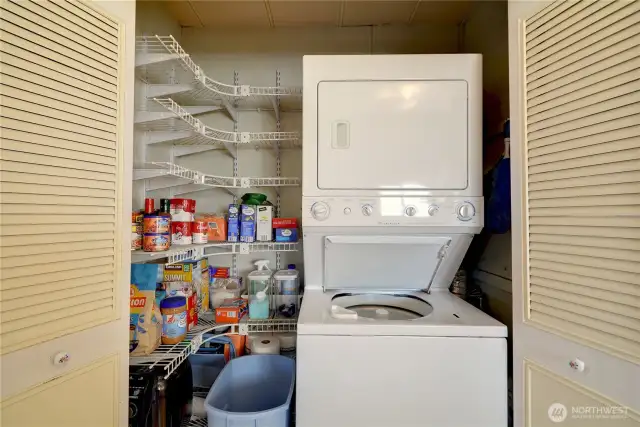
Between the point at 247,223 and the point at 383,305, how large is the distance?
94 cm

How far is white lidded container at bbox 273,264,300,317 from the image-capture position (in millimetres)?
1913

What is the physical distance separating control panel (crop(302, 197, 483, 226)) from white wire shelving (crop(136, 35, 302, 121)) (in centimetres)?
80

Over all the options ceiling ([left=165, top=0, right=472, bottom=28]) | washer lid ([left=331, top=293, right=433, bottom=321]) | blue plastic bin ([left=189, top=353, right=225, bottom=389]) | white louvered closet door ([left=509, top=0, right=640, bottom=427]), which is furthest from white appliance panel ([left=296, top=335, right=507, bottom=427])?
ceiling ([left=165, top=0, right=472, bottom=28])

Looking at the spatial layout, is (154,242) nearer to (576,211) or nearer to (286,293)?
(286,293)

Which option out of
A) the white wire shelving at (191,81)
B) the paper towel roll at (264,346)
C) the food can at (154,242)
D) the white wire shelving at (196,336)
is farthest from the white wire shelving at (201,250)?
the white wire shelving at (191,81)

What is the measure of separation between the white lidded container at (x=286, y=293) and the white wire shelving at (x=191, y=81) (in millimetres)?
1089

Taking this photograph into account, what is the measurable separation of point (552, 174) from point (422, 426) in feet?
3.48

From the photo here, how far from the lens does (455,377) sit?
1230 millimetres

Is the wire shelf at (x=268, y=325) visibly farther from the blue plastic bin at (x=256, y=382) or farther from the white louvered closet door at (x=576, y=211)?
the white louvered closet door at (x=576, y=211)

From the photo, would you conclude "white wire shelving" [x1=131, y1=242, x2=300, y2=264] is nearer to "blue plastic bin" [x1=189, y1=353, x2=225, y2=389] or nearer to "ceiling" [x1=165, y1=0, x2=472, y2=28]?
"blue plastic bin" [x1=189, y1=353, x2=225, y2=389]

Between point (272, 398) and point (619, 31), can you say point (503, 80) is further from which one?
point (272, 398)

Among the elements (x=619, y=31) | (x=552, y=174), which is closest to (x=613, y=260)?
(x=552, y=174)

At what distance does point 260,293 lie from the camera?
72.7 inches

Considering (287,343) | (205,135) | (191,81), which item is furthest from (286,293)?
(191,81)
